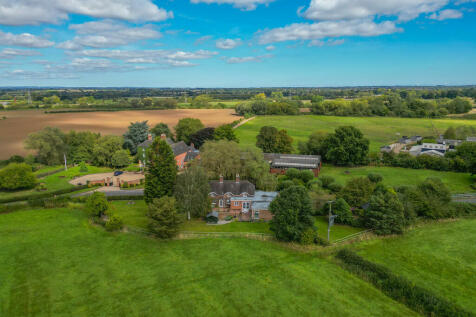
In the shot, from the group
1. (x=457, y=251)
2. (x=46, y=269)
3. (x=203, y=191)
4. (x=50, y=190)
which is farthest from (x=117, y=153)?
(x=457, y=251)

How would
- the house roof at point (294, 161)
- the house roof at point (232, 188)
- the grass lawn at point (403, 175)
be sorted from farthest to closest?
the house roof at point (294, 161) → the grass lawn at point (403, 175) → the house roof at point (232, 188)

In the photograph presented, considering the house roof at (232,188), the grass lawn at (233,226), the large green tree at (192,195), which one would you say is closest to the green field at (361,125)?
the house roof at (232,188)

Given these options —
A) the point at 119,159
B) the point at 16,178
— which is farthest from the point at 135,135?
the point at 16,178

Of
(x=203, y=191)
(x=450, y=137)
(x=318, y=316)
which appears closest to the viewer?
(x=318, y=316)

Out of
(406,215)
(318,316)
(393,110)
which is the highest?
(393,110)

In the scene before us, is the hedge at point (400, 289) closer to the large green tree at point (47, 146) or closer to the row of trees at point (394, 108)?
the large green tree at point (47, 146)

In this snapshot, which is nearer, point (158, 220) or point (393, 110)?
point (158, 220)

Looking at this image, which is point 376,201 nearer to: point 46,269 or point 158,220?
point 158,220
